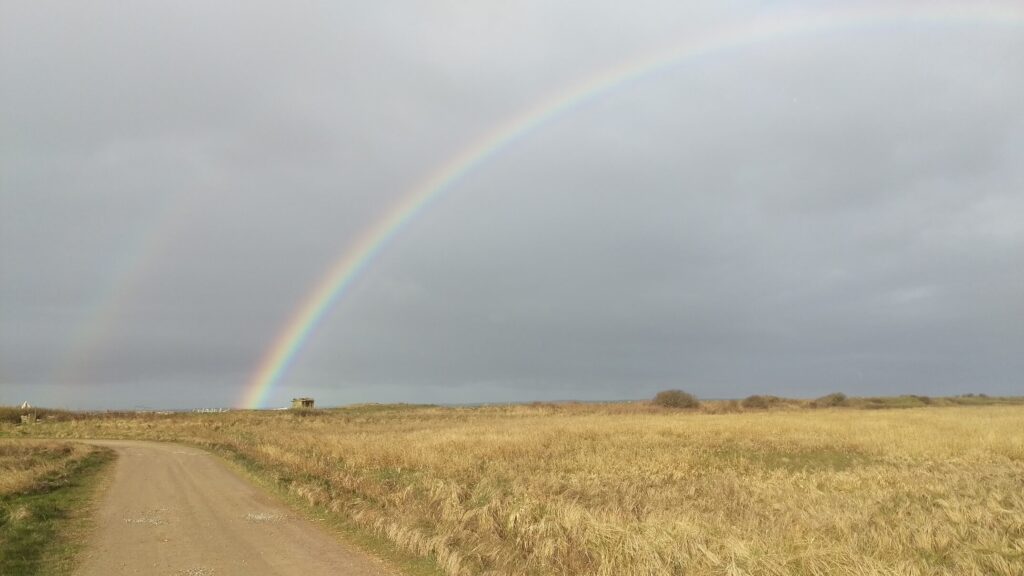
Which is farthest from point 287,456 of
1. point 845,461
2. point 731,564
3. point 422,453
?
point 845,461

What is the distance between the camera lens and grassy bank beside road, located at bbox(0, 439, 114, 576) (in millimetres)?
11797

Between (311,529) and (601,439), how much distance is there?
26.3 meters

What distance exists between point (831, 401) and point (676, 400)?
33.4 metres

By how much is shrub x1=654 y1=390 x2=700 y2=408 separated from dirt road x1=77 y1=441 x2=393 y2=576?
109 m

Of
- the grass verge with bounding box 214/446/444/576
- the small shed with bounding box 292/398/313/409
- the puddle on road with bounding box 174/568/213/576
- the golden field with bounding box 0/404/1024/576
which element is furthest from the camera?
the small shed with bounding box 292/398/313/409

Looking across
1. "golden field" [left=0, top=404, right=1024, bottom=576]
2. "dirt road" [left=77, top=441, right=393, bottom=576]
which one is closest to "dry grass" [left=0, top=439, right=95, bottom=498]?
"dirt road" [left=77, top=441, right=393, bottom=576]

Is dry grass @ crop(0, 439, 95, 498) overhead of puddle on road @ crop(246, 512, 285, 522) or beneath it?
overhead

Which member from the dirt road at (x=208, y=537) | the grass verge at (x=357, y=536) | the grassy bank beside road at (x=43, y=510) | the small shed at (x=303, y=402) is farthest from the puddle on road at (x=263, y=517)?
the small shed at (x=303, y=402)

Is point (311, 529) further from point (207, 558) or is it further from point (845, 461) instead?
point (845, 461)

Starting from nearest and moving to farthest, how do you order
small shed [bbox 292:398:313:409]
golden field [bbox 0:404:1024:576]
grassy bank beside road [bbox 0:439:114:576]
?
golden field [bbox 0:404:1024:576]
grassy bank beside road [bbox 0:439:114:576]
small shed [bbox 292:398:313:409]

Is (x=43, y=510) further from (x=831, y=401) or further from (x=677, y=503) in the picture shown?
(x=831, y=401)

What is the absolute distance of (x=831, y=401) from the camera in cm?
12562

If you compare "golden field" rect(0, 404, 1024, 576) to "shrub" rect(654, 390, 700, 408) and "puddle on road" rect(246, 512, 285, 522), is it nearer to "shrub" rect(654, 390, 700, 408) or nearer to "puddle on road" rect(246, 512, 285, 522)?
"puddle on road" rect(246, 512, 285, 522)

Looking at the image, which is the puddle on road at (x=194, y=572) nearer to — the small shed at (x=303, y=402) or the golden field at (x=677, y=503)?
the golden field at (x=677, y=503)
